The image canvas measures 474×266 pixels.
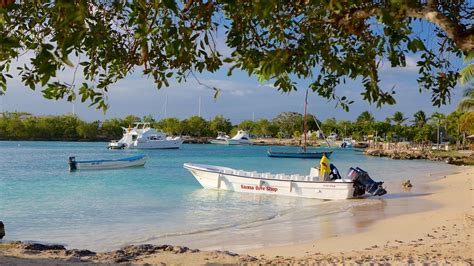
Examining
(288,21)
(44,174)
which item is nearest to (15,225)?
(288,21)

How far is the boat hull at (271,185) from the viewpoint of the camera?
57.4ft

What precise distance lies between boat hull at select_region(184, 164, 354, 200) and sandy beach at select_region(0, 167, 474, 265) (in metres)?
3.78

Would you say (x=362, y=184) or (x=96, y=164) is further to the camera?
(x=96, y=164)

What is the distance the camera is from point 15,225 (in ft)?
44.4

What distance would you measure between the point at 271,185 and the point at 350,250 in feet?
31.5

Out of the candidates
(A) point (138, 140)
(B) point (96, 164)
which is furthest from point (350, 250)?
(A) point (138, 140)

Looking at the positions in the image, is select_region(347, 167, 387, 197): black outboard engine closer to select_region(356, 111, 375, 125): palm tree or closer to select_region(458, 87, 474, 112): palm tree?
select_region(458, 87, 474, 112): palm tree

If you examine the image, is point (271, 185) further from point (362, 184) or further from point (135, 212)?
point (135, 212)

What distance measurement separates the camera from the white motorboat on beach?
17.4 meters

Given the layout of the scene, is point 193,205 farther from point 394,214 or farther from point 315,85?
point 315,85

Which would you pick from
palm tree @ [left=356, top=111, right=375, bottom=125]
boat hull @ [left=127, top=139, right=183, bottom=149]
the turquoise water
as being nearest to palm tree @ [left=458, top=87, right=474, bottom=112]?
the turquoise water

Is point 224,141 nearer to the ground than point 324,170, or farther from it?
farther from it

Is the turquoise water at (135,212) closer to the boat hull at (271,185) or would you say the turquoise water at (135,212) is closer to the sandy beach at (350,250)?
the boat hull at (271,185)

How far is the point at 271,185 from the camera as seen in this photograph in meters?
18.5
